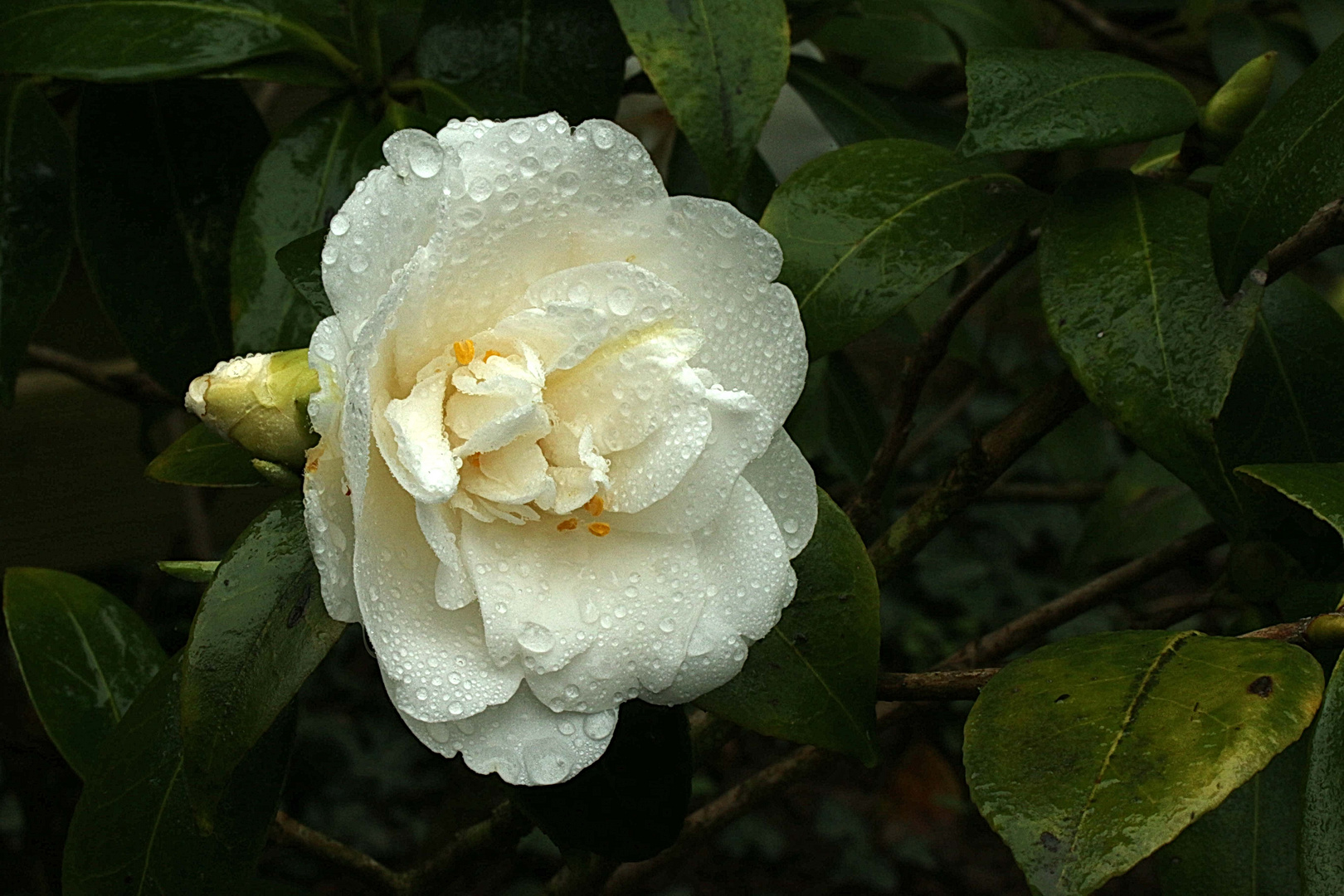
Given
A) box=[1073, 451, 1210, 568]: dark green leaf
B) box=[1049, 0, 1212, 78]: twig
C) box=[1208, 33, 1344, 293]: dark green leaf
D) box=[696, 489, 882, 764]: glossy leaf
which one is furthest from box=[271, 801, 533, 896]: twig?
box=[1049, 0, 1212, 78]: twig

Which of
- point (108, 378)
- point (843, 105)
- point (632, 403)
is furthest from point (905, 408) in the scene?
point (108, 378)

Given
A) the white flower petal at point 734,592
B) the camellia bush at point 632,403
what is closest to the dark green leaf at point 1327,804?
the camellia bush at point 632,403

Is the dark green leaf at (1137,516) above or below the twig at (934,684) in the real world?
below

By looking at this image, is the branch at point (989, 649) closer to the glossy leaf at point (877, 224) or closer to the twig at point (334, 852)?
the twig at point (334, 852)

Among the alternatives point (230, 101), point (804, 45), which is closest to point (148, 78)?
point (230, 101)

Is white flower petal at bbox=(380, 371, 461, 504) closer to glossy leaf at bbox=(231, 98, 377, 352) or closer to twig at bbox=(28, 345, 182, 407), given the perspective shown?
glossy leaf at bbox=(231, 98, 377, 352)

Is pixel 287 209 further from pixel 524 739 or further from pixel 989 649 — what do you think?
pixel 989 649

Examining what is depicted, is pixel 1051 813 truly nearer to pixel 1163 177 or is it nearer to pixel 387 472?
pixel 387 472
